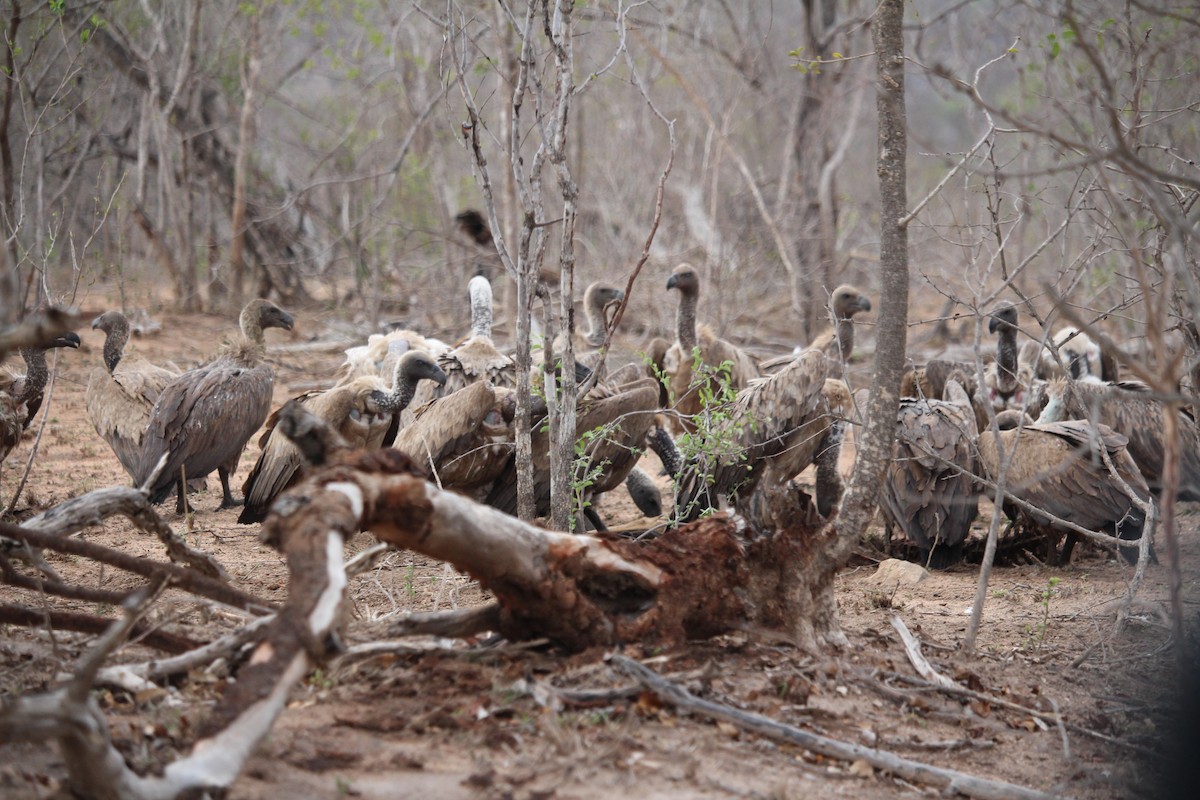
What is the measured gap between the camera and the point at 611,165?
46.6 ft

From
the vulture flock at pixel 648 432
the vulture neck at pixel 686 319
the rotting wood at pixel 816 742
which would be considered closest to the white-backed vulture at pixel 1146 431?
the vulture flock at pixel 648 432

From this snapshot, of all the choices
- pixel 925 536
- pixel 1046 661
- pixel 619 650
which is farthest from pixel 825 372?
pixel 619 650

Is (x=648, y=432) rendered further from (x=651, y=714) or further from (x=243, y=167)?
(x=243, y=167)

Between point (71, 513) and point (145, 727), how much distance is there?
0.97 m

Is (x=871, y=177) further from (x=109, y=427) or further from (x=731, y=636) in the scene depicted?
(x=731, y=636)

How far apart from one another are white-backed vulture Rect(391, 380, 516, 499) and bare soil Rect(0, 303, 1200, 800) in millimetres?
1425

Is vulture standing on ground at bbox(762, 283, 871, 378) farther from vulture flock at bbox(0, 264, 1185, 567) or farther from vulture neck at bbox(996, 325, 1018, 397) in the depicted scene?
vulture neck at bbox(996, 325, 1018, 397)

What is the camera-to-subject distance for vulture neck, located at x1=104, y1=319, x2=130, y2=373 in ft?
26.1

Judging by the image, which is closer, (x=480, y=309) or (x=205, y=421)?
(x=205, y=421)

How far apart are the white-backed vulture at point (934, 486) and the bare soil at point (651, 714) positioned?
1.41 metres

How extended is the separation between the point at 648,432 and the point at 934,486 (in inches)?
69.6

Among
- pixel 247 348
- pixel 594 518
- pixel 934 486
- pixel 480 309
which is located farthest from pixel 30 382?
pixel 934 486

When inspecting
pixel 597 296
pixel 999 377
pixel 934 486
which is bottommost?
pixel 934 486

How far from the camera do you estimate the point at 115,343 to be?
316 inches
